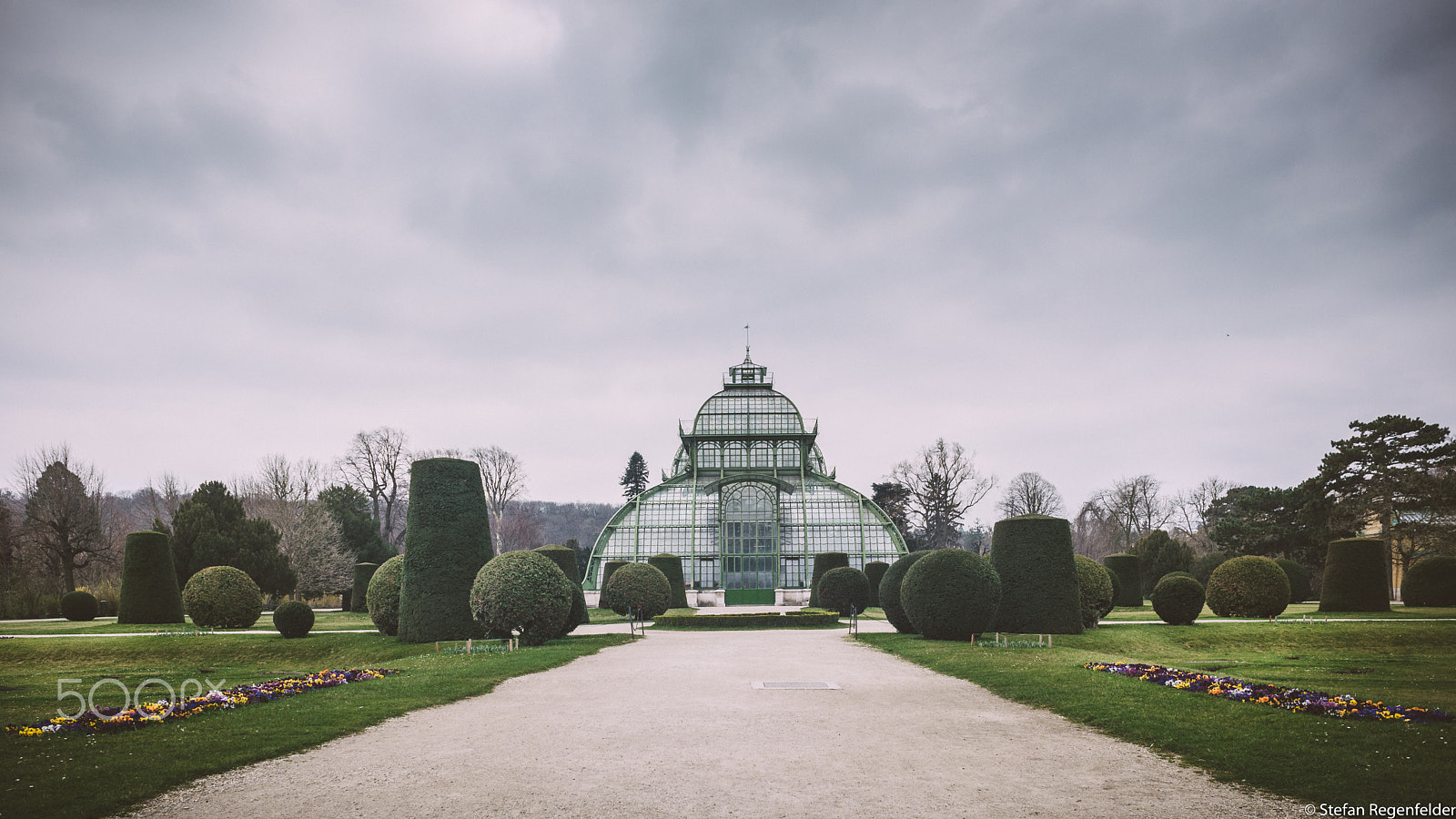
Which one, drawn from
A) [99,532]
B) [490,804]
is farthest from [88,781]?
[99,532]

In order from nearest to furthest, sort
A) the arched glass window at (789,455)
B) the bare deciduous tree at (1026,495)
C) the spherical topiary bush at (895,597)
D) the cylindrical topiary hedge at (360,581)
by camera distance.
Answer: the spherical topiary bush at (895,597) → the cylindrical topiary hedge at (360,581) → the arched glass window at (789,455) → the bare deciduous tree at (1026,495)

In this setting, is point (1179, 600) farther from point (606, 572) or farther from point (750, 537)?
point (606, 572)

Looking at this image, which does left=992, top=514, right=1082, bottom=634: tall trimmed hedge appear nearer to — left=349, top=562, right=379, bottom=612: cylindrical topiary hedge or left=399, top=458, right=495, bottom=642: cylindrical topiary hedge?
left=399, top=458, right=495, bottom=642: cylindrical topiary hedge

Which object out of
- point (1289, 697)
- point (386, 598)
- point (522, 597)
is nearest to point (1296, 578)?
point (1289, 697)

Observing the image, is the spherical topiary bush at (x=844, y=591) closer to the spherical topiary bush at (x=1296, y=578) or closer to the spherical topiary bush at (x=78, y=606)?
the spherical topiary bush at (x=1296, y=578)

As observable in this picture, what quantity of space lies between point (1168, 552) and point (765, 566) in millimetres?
22225

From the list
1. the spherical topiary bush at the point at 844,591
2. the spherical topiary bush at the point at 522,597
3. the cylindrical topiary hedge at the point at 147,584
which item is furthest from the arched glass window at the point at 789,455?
the cylindrical topiary hedge at the point at 147,584

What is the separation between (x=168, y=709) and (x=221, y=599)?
697 inches

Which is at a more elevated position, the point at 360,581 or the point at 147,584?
the point at 147,584

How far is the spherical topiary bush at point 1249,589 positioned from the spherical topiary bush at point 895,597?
38.5ft

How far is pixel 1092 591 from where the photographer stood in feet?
75.9

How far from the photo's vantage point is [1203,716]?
31.7ft

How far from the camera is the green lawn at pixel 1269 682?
6.86m
